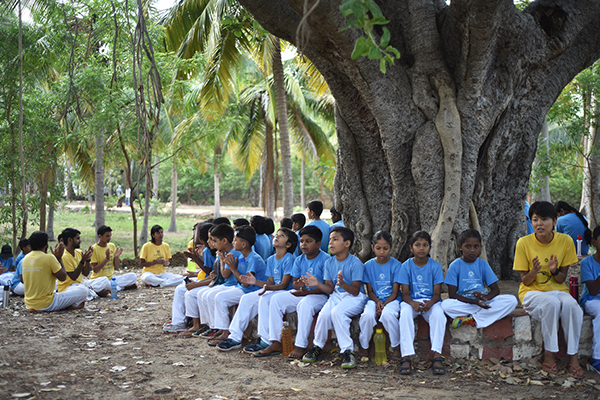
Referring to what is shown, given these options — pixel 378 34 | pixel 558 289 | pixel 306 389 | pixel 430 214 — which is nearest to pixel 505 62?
pixel 378 34

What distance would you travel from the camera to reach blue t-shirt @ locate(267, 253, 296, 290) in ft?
18.4

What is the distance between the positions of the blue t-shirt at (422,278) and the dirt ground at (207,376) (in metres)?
0.64

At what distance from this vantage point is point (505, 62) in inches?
252

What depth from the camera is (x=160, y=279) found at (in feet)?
31.0

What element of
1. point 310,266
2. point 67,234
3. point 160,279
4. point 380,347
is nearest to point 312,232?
point 310,266

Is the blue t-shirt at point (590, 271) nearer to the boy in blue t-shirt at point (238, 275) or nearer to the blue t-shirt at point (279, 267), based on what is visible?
the blue t-shirt at point (279, 267)

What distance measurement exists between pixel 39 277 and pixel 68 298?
22.4 inches

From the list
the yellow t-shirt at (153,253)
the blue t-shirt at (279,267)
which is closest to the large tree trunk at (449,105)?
the blue t-shirt at (279,267)

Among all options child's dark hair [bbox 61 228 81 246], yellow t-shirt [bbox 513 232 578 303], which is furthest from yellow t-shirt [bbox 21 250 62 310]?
yellow t-shirt [bbox 513 232 578 303]

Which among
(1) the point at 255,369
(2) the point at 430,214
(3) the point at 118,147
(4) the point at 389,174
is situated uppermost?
(3) the point at 118,147

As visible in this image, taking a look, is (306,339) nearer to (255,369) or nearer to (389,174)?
(255,369)

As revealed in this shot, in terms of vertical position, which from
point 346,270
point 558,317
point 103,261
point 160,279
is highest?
point 346,270

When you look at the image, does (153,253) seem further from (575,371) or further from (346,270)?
(575,371)

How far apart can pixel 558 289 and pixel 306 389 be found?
8.30 ft
